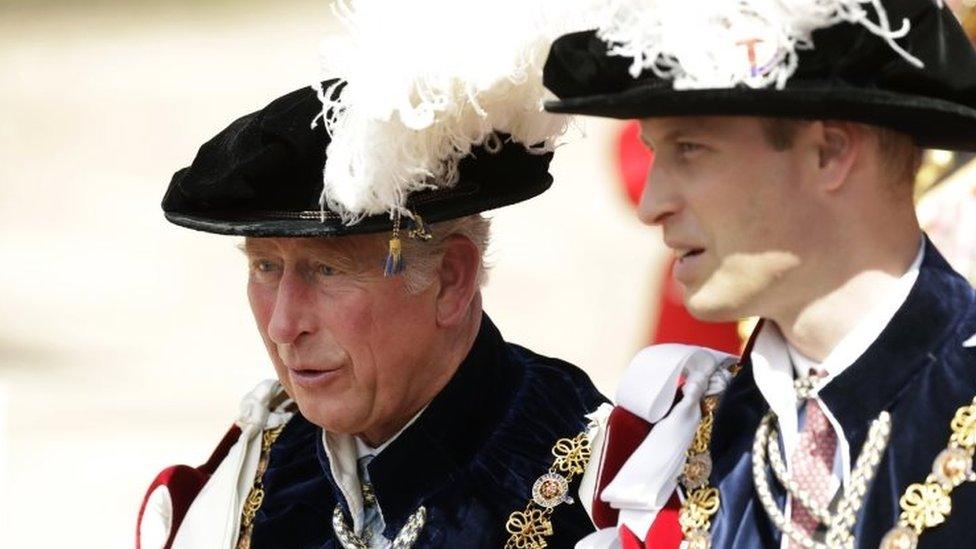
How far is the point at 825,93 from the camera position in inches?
99.6

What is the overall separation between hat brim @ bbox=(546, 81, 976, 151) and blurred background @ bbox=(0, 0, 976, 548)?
7.31ft

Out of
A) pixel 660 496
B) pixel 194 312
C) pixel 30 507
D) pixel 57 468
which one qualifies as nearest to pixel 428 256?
pixel 660 496


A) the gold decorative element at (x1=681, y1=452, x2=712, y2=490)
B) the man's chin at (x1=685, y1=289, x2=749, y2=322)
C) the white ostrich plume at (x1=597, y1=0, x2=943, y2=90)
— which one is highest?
A: the white ostrich plume at (x1=597, y1=0, x2=943, y2=90)

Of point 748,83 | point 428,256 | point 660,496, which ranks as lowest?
point 660,496

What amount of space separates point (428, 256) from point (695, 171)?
0.81m

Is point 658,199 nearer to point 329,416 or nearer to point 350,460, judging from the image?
point 329,416

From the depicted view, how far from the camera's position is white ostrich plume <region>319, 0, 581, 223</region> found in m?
3.00

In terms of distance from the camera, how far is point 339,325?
3.31 meters

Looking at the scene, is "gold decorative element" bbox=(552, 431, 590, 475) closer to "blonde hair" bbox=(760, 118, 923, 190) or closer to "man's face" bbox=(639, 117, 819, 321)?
"man's face" bbox=(639, 117, 819, 321)

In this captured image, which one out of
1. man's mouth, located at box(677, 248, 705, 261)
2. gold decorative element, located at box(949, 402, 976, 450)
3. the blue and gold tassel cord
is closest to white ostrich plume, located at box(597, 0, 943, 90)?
man's mouth, located at box(677, 248, 705, 261)

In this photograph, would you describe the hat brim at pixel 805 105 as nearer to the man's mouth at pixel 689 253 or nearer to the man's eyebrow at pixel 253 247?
the man's mouth at pixel 689 253

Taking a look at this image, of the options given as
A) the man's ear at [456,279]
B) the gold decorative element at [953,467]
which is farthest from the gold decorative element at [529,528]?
the gold decorative element at [953,467]

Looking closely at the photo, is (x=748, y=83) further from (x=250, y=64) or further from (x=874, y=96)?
(x=250, y=64)

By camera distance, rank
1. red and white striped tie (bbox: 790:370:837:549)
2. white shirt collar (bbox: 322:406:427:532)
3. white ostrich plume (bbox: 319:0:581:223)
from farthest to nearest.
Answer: white shirt collar (bbox: 322:406:427:532) → white ostrich plume (bbox: 319:0:581:223) → red and white striped tie (bbox: 790:370:837:549)
